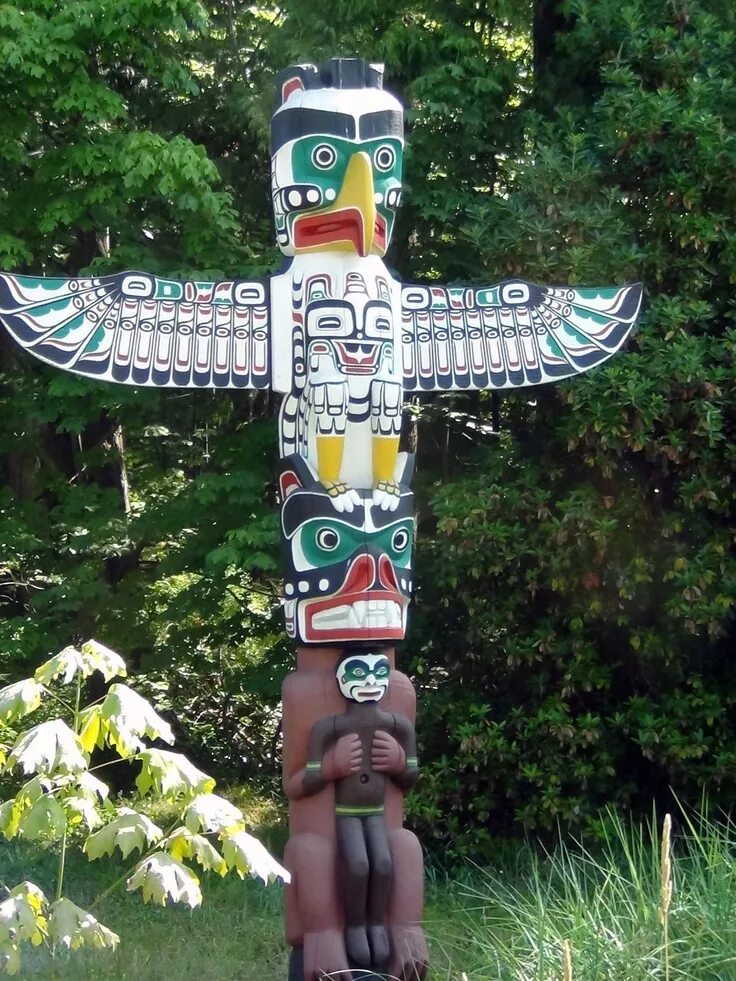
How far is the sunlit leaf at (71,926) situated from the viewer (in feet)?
12.5

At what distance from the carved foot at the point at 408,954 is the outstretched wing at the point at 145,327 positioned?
249cm

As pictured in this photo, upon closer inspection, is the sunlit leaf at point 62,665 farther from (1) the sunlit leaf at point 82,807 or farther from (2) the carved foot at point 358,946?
(2) the carved foot at point 358,946

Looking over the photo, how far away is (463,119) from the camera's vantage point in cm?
806

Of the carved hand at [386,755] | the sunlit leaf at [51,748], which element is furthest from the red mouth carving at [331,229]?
the sunlit leaf at [51,748]

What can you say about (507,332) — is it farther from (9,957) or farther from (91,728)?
(9,957)

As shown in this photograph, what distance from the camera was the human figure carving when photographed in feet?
17.0

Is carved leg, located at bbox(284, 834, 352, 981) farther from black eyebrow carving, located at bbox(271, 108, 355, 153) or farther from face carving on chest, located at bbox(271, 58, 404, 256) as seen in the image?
black eyebrow carving, located at bbox(271, 108, 355, 153)

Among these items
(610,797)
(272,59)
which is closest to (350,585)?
(610,797)

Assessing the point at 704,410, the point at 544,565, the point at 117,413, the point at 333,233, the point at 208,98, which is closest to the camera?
the point at 333,233

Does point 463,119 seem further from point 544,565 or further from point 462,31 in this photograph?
point 544,565

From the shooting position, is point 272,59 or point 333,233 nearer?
point 333,233

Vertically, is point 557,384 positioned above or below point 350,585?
above

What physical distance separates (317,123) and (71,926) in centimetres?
365

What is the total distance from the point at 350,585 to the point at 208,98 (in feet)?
17.8
